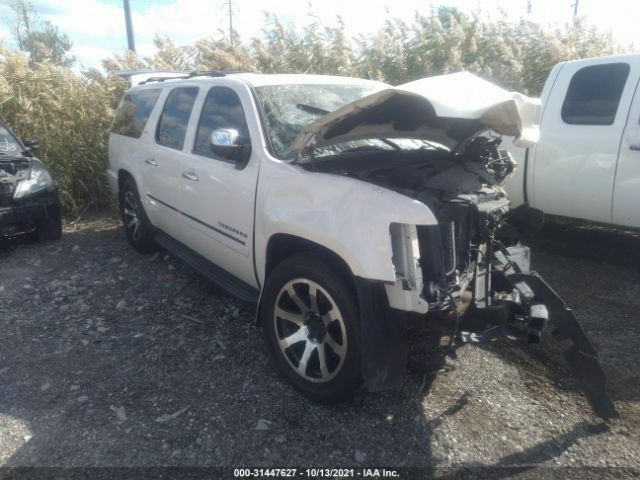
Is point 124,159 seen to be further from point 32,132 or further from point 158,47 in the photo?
point 158,47

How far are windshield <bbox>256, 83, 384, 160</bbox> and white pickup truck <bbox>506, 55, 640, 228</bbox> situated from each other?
233 centimetres

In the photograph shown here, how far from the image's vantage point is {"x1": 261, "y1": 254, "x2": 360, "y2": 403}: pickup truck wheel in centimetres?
279

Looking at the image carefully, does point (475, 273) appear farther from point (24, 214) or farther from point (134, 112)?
point (24, 214)

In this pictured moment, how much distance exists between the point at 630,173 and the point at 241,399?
4013mm

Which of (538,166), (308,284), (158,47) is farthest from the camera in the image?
(158,47)

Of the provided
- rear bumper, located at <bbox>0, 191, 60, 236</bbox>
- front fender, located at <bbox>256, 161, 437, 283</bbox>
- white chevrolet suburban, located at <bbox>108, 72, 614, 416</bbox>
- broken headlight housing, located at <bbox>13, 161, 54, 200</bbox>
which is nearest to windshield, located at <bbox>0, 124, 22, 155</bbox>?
broken headlight housing, located at <bbox>13, 161, 54, 200</bbox>

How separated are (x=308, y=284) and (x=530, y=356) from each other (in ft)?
5.68

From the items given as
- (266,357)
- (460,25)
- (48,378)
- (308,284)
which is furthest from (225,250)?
(460,25)

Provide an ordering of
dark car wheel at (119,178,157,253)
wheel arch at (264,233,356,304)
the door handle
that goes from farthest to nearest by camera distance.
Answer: dark car wheel at (119,178,157,253) → the door handle → wheel arch at (264,233,356,304)

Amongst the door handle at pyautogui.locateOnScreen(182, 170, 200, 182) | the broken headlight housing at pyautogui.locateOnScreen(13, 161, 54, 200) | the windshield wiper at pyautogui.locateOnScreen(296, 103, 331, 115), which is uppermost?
the windshield wiper at pyautogui.locateOnScreen(296, 103, 331, 115)

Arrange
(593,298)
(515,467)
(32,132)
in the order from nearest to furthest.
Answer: (515,467)
(593,298)
(32,132)

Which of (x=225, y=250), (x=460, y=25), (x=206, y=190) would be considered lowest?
(x=225, y=250)

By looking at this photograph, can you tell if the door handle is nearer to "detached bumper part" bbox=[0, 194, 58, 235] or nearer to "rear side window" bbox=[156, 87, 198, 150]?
"rear side window" bbox=[156, 87, 198, 150]

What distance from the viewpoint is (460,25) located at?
29.1ft
